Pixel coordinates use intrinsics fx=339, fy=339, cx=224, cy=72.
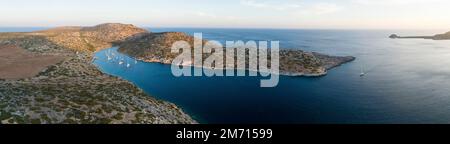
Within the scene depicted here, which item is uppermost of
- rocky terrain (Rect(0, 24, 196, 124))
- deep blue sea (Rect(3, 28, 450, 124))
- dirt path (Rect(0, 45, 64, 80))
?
dirt path (Rect(0, 45, 64, 80))

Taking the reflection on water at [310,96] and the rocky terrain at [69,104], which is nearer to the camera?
the rocky terrain at [69,104]

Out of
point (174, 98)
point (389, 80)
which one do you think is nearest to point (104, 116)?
point (174, 98)

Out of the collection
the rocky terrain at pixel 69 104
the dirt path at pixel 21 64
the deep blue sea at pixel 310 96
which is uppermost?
the dirt path at pixel 21 64

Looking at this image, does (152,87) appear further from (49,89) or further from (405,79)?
(405,79)
